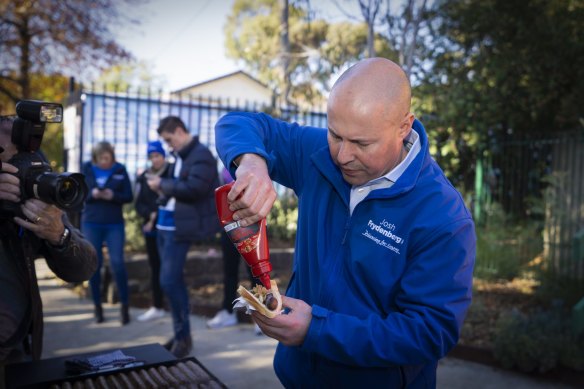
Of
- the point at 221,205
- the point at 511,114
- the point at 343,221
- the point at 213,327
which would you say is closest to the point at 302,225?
the point at 343,221

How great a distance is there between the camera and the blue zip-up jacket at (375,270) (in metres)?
1.53

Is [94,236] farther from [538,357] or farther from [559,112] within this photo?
[559,112]

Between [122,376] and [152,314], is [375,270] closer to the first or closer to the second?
[122,376]

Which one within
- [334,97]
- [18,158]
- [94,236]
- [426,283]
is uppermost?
[334,97]

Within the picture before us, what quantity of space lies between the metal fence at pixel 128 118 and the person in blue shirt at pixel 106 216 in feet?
5.79

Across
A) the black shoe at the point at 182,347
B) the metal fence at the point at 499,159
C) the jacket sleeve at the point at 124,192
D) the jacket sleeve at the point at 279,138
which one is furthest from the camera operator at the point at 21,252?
the metal fence at the point at 499,159

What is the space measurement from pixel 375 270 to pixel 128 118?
25.2ft

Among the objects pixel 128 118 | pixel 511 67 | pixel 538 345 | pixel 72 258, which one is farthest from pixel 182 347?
pixel 511 67

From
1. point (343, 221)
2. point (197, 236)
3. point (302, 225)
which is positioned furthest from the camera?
point (197, 236)

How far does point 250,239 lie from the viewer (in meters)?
1.67

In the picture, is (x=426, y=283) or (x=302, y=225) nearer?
(x=426, y=283)

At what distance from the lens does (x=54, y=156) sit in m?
11.5

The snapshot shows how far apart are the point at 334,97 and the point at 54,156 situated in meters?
11.3

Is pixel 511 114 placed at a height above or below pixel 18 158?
above
